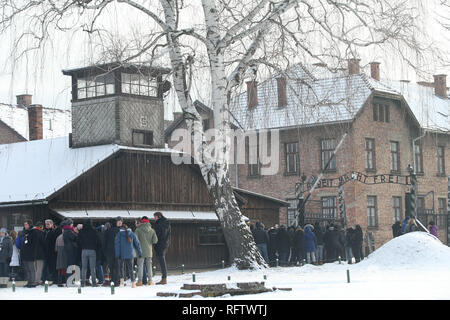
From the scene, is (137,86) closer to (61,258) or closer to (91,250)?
(61,258)

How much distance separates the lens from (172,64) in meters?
26.4

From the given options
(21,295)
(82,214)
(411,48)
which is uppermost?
(411,48)

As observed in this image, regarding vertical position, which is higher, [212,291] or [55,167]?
[55,167]

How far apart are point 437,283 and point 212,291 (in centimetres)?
584

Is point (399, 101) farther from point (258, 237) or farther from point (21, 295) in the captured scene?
point (21, 295)

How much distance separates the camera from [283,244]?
32.5 meters

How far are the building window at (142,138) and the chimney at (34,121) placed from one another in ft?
31.7

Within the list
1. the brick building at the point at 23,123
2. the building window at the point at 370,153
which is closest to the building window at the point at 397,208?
the building window at the point at 370,153

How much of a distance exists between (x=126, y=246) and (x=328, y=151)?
87.6 ft

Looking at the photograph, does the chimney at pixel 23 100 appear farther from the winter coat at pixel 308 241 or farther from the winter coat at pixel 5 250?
the winter coat at pixel 5 250

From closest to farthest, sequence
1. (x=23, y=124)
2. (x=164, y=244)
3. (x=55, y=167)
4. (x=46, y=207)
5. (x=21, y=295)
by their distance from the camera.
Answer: (x=21, y=295) < (x=164, y=244) < (x=46, y=207) < (x=55, y=167) < (x=23, y=124)

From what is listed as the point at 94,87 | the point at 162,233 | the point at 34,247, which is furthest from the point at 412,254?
the point at 94,87
